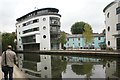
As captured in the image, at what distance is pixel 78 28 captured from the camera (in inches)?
3435

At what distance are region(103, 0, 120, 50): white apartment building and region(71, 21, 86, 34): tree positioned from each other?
38.1 meters

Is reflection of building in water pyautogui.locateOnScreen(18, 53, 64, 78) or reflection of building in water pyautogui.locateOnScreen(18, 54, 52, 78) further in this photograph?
reflection of building in water pyautogui.locateOnScreen(18, 54, 52, 78)

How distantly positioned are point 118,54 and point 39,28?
3771 centimetres

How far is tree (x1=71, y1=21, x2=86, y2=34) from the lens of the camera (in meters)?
85.2

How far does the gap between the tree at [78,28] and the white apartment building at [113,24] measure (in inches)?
1502

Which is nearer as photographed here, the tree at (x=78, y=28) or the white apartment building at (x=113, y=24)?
the white apartment building at (x=113, y=24)

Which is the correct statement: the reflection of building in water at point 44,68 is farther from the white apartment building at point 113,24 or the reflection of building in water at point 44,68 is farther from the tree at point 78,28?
the tree at point 78,28

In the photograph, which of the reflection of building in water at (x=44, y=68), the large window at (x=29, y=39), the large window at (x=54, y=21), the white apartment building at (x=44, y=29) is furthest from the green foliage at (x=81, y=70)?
the large window at (x=29, y=39)

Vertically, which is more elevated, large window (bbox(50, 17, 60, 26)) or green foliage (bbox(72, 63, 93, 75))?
large window (bbox(50, 17, 60, 26))

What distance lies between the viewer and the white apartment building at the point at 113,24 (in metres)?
41.0

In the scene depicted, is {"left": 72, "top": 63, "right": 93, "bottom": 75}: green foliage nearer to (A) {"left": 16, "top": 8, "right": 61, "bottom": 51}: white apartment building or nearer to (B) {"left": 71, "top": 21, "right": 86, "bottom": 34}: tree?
(A) {"left": 16, "top": 8, "right": 61, "bottom": 51}: white apartment building

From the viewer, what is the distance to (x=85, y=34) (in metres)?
58.1

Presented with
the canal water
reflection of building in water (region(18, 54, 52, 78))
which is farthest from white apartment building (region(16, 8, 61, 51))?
the canal water

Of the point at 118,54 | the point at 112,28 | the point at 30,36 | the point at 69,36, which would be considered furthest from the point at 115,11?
the point at 69,36
